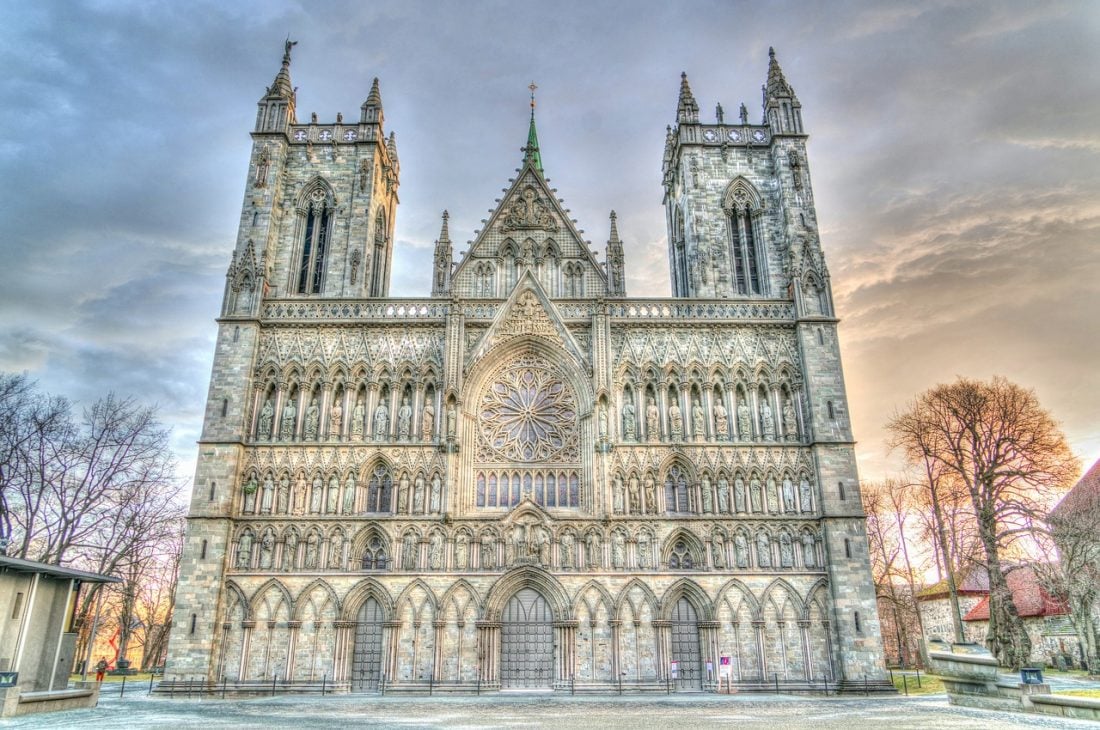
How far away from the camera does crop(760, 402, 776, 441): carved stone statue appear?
93.3 feet

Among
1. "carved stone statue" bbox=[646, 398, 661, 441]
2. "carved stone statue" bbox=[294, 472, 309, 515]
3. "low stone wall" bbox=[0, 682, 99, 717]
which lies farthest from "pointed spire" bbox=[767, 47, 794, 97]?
"low stone wall" bbox=[0, 682, 99, 717]

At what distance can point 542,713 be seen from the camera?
734 inches

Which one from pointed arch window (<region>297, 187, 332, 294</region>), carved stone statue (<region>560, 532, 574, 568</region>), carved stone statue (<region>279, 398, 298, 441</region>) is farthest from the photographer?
pointed arch window (<region>297, 187, 332, 294</region>)

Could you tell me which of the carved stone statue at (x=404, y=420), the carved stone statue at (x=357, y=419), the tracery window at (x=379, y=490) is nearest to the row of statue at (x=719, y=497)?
the carved stone statue at (x=404, y=420)

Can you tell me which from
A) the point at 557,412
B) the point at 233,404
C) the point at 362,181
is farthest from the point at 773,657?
the point at 362,181

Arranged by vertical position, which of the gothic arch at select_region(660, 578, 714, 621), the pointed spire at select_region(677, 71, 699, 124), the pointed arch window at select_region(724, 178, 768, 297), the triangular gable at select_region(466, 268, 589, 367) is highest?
the pointed spire at select_region(677, 71, 699, 124)

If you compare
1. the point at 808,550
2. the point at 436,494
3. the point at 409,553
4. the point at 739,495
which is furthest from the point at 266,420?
the point at 808,550

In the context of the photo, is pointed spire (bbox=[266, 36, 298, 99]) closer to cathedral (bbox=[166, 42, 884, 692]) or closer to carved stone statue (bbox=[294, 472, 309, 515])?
cathedral (bbox=[166, 42, 884, 692])

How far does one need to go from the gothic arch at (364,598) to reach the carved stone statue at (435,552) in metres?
1.88

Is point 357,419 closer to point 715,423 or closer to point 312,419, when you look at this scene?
point 312,419

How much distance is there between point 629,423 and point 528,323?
6068 millimetres

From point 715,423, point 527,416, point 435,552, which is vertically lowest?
Result: point 435,552

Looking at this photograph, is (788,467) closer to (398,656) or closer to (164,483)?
(398,656)

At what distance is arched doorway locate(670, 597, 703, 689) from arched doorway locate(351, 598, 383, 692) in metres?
10.6
